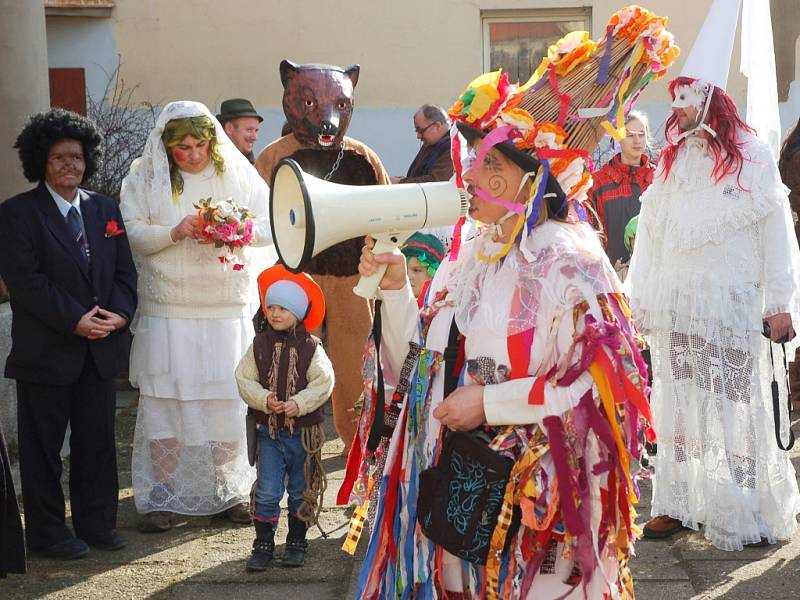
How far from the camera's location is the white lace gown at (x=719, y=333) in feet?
17.3

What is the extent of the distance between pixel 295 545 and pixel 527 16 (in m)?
8.54

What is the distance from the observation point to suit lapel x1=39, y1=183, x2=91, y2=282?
17.7 ft

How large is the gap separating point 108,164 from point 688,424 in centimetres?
576

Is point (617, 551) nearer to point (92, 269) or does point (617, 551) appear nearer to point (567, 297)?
point (567, 297)

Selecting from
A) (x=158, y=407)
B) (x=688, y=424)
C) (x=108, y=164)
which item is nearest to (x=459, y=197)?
(x=688, y=424)

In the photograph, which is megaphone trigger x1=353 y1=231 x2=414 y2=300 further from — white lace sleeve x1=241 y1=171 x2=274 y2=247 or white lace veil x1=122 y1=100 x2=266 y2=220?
white lace veil x1=122 y1=100 x2=266 y2=220

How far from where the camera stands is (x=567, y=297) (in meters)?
3.16

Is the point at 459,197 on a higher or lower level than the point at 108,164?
lower

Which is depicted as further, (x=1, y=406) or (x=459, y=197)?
(x=1, y=406)

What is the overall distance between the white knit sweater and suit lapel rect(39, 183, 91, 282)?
0.40 meters

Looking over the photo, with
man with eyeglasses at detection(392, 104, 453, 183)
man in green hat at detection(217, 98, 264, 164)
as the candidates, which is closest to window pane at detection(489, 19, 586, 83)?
man with eyeglasses at detection(392, 104, 453, 183)

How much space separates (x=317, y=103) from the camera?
6.38m

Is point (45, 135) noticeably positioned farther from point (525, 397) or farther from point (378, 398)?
point (525, 397)

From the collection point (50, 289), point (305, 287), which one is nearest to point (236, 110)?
point (50, 289)
